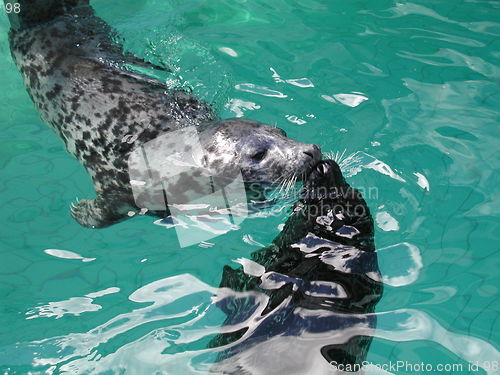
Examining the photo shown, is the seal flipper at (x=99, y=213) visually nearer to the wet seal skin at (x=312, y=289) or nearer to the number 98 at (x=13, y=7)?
the wet seal skin at (x=312, y=289)

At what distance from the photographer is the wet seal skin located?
11.0ft

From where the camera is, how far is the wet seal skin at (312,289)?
132 inches

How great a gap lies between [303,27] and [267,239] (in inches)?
132

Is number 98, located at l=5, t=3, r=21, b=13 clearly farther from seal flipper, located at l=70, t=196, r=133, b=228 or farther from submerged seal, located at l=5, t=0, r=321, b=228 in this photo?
seal flipper, located at l=70, t=196, r=133, b=228

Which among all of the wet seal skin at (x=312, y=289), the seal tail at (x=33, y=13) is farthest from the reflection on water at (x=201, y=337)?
the seal tail at (x=33, y=13)

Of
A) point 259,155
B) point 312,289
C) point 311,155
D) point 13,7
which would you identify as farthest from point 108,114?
point 312,289

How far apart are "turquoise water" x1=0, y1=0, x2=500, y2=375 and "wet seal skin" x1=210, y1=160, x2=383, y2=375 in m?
0.27

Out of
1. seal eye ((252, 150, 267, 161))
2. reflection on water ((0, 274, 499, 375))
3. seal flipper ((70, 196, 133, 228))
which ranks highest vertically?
seal eye ((252, 150, 267, 161))

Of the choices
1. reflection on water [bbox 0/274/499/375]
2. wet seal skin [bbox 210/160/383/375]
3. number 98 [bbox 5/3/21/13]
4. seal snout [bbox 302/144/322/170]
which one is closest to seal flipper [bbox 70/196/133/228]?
reflection on water [bbox 0/274/499/375]

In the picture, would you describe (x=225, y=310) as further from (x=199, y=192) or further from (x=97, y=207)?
(x=97, y=207)

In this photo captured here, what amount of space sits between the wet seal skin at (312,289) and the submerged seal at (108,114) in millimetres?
415

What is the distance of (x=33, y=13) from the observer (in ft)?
18.0

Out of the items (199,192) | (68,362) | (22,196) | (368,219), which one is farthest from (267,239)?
(22,196)

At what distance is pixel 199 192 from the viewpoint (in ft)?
14.8
